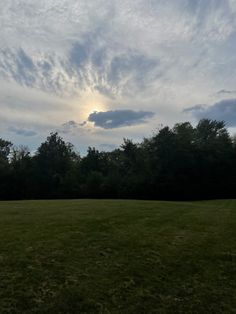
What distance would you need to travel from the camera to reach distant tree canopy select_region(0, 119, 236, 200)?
5566 centimetres

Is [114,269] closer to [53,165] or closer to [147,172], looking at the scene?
[147,172]

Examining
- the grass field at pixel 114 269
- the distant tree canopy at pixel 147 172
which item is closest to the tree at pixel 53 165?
the distant tree canopy at pixel 147 172

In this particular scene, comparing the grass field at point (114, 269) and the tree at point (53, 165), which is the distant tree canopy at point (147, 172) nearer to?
the tree at point (53, 165)

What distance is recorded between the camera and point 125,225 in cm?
1405

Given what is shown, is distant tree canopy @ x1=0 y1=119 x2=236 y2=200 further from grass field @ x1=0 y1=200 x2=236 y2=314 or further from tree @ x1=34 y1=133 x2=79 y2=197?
grass field @ x1=0 y1=200 x2=236 y2=314

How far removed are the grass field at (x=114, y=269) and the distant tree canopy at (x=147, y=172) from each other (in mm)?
43049

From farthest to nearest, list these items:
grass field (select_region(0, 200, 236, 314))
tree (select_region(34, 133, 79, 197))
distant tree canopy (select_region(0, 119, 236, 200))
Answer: tree (select_region(34, 133, 79, 197)) < distant tree canopy (select_region(0, 119, 236, 200)) < grass field (select_region(0, 200, 236, 314))

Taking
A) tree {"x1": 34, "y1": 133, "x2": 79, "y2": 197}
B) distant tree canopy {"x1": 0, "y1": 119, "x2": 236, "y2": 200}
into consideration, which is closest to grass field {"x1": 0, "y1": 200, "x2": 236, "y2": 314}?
distant tree canopy {"x1": 0, "y1": 119, "x2": 236, "y2": 200}

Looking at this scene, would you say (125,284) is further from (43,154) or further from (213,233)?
(43,154)

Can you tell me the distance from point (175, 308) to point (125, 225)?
7.44 m

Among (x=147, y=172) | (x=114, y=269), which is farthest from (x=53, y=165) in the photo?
(x=114, y=269)

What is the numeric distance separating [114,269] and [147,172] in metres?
49.8

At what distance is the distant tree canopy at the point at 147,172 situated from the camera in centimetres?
5566

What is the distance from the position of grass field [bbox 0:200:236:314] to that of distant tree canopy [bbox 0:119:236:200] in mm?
43049
